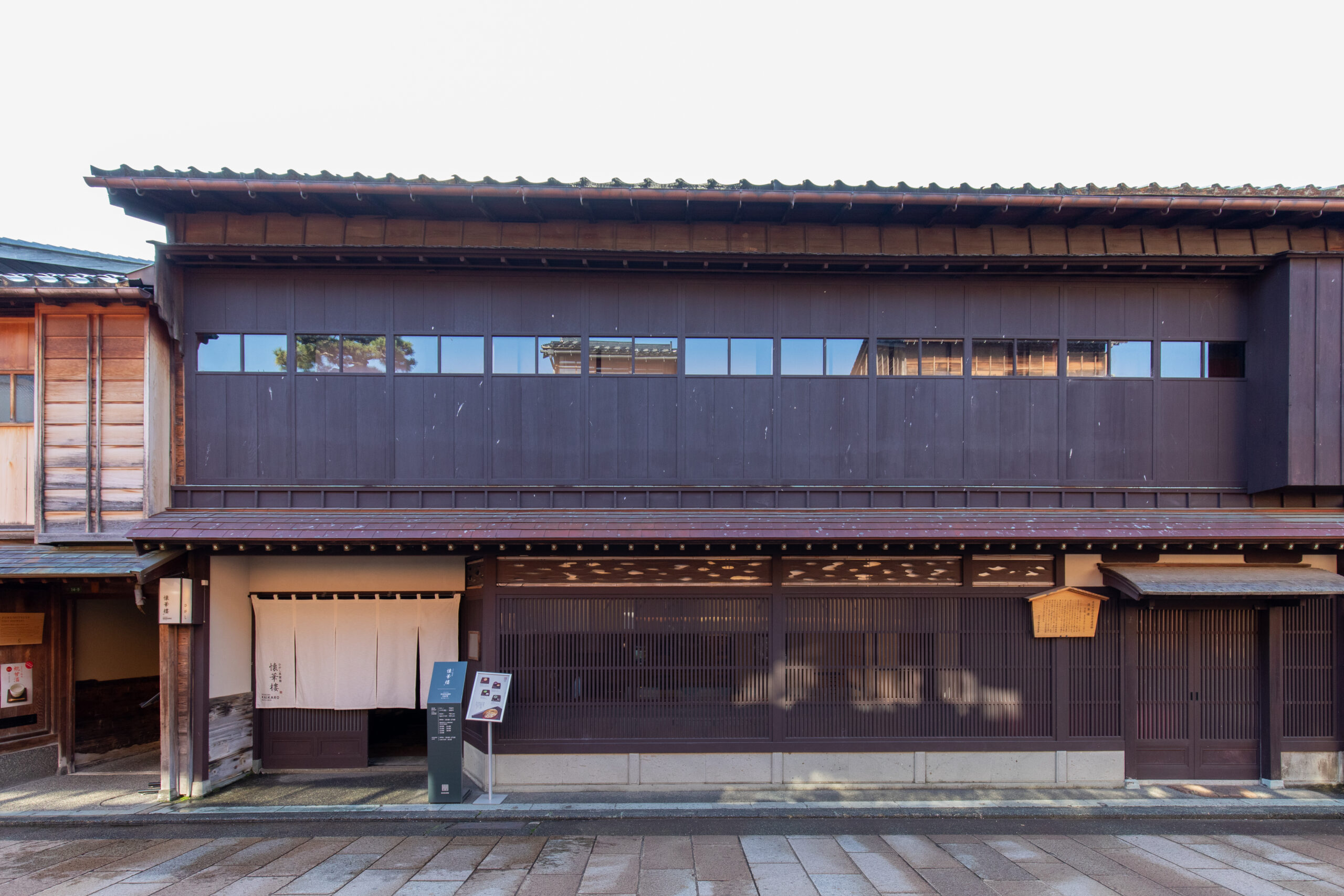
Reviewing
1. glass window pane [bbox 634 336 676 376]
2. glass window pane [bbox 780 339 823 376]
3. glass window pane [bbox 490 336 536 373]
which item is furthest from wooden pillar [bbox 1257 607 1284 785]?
glass window pane [bbox 490 336 536 373]

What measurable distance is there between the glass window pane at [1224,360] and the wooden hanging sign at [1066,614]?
425cm

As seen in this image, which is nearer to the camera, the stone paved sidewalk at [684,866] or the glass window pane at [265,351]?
the stone paved sidewalk at [684,866]

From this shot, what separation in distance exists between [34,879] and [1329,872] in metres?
15.0

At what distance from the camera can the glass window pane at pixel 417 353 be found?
962 centimetres

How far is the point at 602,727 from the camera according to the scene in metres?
9.26

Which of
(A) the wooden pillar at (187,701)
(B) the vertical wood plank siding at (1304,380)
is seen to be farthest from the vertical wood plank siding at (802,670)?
(A) the wooden pillar at (187,701)

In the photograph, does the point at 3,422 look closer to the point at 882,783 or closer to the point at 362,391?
the point at 362,391

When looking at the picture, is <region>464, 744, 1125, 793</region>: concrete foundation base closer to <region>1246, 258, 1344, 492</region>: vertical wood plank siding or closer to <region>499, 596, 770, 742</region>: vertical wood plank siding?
<region>499, 596, 770, 742</region>: vertical wood plank siding

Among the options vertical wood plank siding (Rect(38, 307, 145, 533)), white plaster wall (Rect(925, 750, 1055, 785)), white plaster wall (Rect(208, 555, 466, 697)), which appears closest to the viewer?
vertical wood plank siding (Rect(38, 307, 145, 533))

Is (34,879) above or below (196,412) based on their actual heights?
below

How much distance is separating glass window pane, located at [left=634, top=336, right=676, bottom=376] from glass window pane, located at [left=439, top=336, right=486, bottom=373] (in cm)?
231

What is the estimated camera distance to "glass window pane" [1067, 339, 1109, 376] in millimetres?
9742

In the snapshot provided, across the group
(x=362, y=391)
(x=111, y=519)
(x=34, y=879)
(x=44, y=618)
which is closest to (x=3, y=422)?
(x=111, y=519)

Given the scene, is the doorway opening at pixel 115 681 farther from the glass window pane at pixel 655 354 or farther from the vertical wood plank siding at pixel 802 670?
the glass window pane at pixel 655 354
